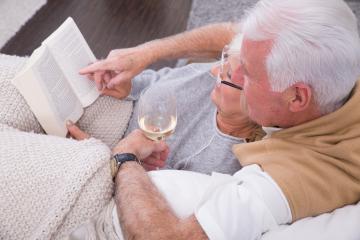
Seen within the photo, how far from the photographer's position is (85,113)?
4.49 feet

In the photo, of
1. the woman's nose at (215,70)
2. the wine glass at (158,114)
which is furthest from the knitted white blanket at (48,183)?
the woman's nose at (215,70)

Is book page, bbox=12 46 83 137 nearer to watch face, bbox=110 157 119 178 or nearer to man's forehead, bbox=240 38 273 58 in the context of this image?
watch face, bbox=110 157 119 178

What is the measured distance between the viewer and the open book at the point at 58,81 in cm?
117

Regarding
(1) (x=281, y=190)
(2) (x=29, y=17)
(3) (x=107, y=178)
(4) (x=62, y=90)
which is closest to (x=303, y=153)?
(1) (x=281, y=190)

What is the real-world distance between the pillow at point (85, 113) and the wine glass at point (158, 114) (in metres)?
0.13

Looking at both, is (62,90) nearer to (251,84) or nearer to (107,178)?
(107,178)

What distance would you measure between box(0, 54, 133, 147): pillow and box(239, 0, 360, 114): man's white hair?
65 centimetres

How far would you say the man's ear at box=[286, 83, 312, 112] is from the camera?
0.88 m

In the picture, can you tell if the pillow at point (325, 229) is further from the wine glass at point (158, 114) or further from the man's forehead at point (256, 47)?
the wine glass at point (158, 114)

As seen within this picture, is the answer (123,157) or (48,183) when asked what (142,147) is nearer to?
(123,157)

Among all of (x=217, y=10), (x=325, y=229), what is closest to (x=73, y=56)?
(x=325, y=229)

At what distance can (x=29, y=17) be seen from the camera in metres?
2.66

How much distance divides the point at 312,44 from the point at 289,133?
0.23 meters

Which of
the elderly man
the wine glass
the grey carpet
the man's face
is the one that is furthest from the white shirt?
the grey carpet
